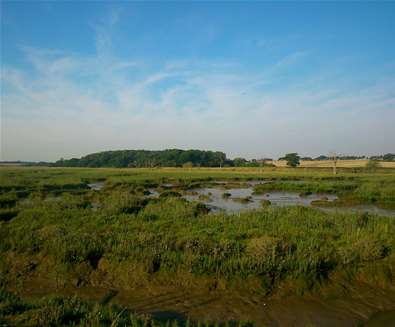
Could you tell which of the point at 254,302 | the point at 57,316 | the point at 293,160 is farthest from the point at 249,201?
the point at 293,160

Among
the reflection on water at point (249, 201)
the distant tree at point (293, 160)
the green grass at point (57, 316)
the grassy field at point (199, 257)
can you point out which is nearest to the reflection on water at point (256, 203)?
the reflection on water at point (249, 201)

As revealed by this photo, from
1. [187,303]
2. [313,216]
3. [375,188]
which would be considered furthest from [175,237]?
[375,188]

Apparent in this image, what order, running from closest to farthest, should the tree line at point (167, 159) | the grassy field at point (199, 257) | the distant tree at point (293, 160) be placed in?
the grassy field at point (199, 257) < the distant tree at point (293, 160) < the tree line at point (167, 159)

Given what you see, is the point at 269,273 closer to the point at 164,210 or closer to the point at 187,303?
the point at 187,303

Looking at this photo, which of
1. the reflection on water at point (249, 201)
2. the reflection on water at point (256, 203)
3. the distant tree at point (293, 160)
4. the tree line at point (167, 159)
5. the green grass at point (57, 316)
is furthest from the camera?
the tree line at point (167, 159)

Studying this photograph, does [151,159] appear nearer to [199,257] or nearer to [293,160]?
[293,160]

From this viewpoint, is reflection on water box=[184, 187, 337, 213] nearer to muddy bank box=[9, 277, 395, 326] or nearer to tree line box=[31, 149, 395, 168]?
muddy bank box=[9, 277, 395, 326]

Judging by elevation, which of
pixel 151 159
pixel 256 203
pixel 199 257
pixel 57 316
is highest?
pixel 151 159

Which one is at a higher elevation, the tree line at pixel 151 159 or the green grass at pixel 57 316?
the tree line at pixel 151 159

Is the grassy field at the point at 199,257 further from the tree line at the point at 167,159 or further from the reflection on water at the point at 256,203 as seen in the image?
A: the tree line at the point at 167,159

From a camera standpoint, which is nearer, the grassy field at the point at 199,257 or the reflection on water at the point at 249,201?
the grassy field at the point at 199,257

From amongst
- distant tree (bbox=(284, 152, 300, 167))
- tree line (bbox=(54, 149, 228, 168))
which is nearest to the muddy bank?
distant tree (bbox=(284, 152, 300, 167))

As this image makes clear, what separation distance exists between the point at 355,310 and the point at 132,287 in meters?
5.63

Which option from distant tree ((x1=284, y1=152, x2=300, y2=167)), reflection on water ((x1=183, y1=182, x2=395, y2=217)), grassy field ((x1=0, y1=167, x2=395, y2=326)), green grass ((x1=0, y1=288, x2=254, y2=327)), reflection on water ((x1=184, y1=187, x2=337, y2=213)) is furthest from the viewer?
distant tree ((x1=284, y1=152, x2=300, y2=167))
